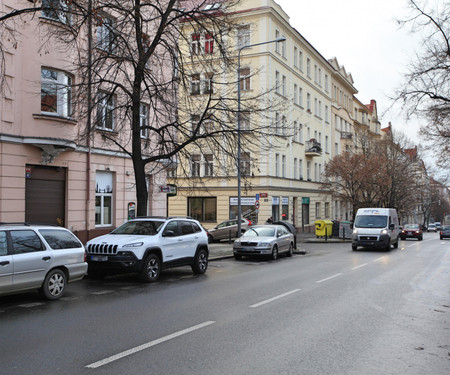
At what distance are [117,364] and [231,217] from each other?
3300cm

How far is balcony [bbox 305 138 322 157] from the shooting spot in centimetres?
4744

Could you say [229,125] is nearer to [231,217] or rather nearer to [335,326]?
[335,326]

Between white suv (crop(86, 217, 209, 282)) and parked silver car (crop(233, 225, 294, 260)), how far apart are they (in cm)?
476

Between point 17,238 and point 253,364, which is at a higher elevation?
point 17,238

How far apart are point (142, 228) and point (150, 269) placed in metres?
1.36

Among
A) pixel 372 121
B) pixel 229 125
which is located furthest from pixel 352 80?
pixel 229 125

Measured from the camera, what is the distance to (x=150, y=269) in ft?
39.6

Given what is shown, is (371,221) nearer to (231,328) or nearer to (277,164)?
(277,164)

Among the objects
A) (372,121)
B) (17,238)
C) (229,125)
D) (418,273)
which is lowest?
(418,273)

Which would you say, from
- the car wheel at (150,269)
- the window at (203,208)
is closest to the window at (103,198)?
the car wheel at (150,269)

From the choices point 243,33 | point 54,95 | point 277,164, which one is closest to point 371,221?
point 243,33

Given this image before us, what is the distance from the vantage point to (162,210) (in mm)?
24172

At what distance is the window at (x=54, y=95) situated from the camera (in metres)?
16.6

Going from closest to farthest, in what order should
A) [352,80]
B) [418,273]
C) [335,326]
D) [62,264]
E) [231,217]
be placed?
1. [335,326]
2. [62,264]
3. [418,273]
4. [231,217]
5. [352,80]
